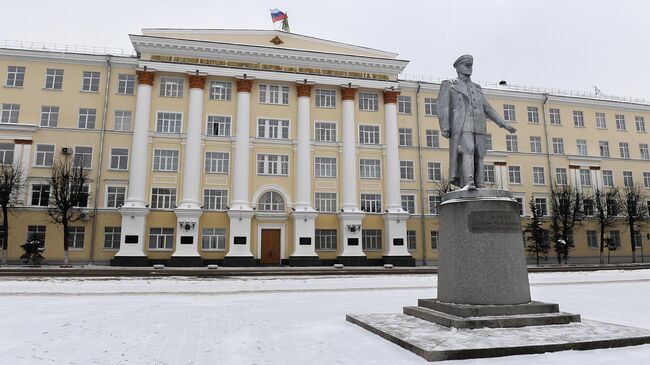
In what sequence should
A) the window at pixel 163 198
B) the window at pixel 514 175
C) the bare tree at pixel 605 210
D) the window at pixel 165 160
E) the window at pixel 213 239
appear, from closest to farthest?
the window at pixel 213 239
the window at pixel 163 198
the window at pixel 165 160
the bare tree at pixel 605 210
the window at pixel 514 175

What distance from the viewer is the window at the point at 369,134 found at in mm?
37312

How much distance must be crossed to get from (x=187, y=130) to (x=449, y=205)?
93.3 feet

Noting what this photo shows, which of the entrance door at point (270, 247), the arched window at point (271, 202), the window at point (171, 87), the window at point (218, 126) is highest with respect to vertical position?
the window at point (171, 87)

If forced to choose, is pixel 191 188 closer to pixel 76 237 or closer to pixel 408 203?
pixel 76 237

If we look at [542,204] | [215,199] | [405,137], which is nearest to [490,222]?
[215,199]

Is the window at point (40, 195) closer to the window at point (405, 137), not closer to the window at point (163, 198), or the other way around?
the window at point (163, 198)

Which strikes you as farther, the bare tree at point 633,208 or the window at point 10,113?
the bare tree at point 633,208

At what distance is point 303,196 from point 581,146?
2853 centimetres

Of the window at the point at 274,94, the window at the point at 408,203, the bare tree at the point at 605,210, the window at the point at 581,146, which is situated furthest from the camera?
the window at the point at 581,146

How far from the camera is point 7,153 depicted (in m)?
32.3

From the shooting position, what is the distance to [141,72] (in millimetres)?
33281

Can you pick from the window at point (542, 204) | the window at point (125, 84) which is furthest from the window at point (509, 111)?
the window at point (125, 84)

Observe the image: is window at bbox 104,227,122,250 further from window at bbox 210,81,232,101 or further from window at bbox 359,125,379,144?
window at bbox 359,125,379,144

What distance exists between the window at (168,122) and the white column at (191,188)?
3.72 ft
